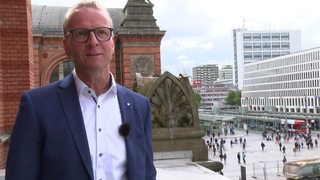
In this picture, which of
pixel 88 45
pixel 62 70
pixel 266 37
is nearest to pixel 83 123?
pixel 88 45

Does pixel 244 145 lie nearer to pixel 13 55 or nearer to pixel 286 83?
pixel 13 55

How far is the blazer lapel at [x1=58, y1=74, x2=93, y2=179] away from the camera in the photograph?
1.78 metres

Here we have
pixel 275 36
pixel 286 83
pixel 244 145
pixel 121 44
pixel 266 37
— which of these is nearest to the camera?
pixel 121 44

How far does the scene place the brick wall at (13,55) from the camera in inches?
273

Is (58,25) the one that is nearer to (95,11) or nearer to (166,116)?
(166,116)

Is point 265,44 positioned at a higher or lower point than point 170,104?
higher

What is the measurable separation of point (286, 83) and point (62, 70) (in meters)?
77.3

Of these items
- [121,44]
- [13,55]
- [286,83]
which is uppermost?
[121,44]

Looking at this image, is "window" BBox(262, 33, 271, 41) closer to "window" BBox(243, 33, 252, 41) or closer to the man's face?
"window" BBox(243, 33, 252, 41)

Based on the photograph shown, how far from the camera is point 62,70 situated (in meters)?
21.5

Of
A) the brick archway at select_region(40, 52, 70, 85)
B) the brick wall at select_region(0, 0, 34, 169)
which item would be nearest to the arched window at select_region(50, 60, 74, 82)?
the brick archway at select_region(40, 52, 70, 85)

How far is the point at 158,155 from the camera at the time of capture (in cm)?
718

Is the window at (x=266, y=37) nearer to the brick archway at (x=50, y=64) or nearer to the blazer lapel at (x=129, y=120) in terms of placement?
the brick archway at (x=50, y=64)

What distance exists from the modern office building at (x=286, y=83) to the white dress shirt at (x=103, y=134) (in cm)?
6757
